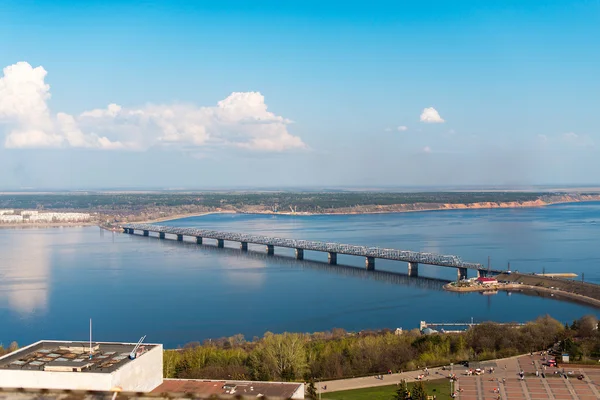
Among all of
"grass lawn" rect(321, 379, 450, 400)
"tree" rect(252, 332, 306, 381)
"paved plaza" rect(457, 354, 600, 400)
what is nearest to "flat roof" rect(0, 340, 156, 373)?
"tree" rect(252, 332, 306, 381)

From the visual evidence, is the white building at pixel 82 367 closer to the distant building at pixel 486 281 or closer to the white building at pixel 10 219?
the distant building at pixel 486 281

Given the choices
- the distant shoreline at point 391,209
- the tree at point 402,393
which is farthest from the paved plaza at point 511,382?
the distant shoreline at point 391,209

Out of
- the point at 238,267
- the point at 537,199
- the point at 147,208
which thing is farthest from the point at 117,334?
the point at 537,199

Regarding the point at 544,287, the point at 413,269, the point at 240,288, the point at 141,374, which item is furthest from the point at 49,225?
the point at 141,374

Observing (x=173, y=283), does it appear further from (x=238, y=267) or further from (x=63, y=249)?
(x=63, y=249)

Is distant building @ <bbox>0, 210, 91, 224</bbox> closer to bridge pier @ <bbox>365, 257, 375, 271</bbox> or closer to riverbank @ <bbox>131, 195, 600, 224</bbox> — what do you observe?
riverbank @ <bbox>131, 195, 600, 224</bbox>

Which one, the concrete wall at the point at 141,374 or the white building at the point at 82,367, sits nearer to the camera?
the white building at the point at 82,367
